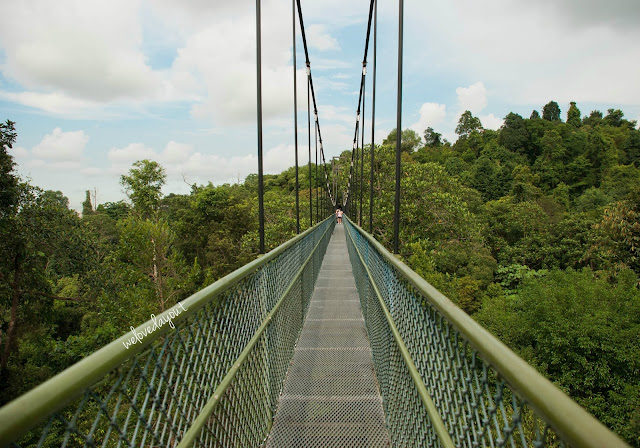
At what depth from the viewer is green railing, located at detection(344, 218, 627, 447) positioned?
1.94 ft

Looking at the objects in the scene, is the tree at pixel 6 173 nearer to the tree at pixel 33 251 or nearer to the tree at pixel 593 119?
the tree at pixel 33 251

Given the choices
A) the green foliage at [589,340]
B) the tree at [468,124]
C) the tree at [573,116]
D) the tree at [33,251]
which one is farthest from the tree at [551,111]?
the tree at [33,251]

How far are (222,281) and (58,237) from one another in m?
11.8

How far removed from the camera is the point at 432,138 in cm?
9250

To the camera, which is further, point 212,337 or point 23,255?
point 23,255

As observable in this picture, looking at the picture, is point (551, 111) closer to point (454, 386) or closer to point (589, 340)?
point (589, 340)

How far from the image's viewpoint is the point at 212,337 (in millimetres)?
1470

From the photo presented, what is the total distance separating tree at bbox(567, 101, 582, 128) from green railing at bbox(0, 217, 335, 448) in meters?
94.0

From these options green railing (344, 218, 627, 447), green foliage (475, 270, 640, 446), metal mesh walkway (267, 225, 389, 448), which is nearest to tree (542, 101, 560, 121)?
green foliage (475, 270, 640, 446)

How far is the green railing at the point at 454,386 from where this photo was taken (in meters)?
0.59

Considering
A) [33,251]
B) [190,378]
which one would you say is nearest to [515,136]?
[33,251]

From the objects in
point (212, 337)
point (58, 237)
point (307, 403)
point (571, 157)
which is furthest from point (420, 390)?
point (571, 157)

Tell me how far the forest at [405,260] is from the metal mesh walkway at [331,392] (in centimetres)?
931

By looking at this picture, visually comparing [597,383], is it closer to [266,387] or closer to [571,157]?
[266,387]
